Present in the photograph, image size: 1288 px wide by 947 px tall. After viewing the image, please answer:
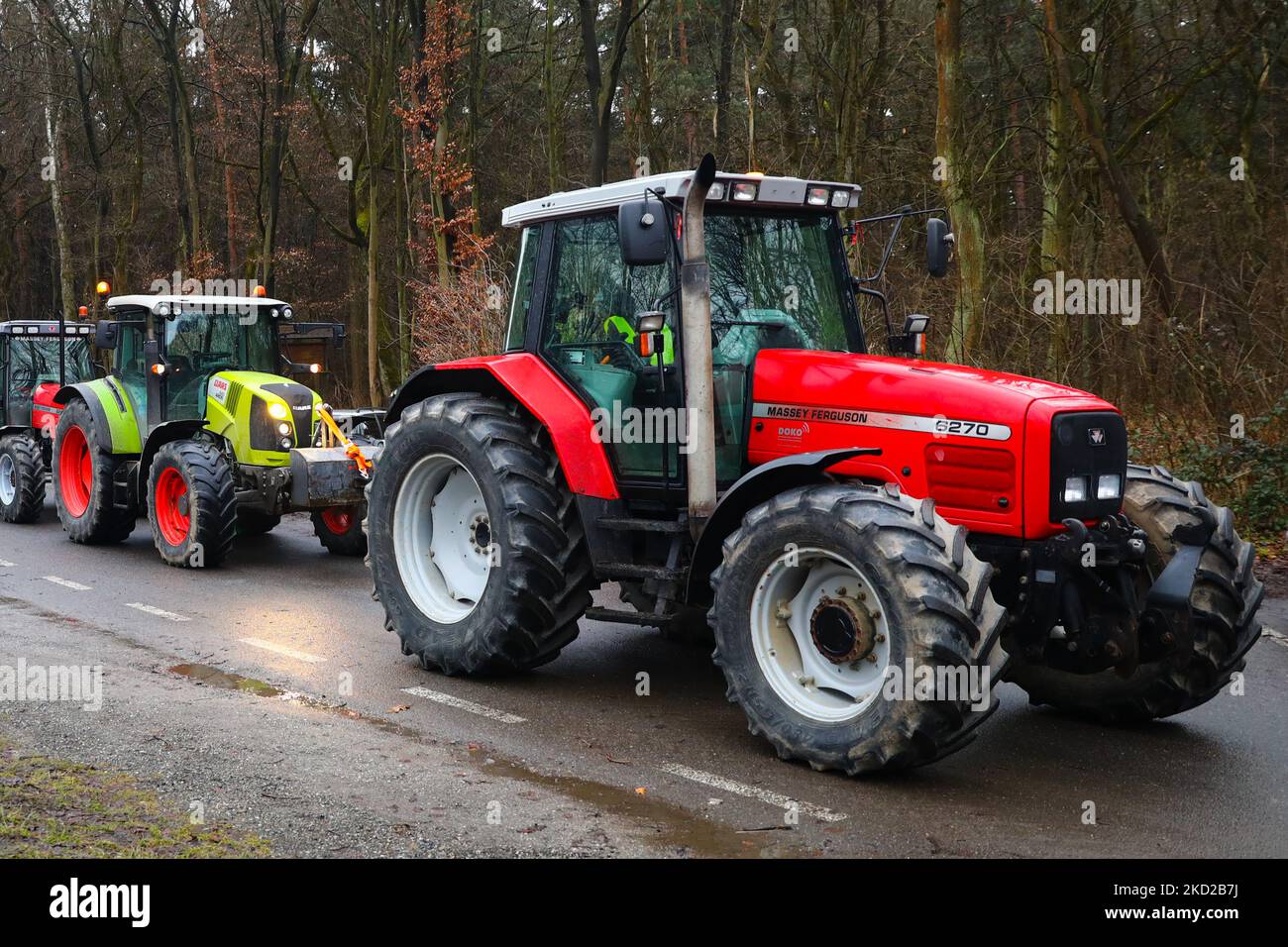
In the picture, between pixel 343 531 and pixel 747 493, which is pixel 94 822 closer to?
pixel 747 493

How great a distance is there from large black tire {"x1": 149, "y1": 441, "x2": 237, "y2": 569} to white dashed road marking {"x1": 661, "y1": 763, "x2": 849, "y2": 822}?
6831mm

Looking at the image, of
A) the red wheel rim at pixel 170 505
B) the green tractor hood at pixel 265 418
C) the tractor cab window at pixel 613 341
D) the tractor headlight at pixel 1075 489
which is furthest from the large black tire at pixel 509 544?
the red wheel rim at pixel 170 505

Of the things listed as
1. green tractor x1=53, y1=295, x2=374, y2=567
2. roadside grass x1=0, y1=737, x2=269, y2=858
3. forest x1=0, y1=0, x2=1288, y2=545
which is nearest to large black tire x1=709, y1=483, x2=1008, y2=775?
roadside grass x1=0, y1=737, x2=269, y2=858

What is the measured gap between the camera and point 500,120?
99.0ft

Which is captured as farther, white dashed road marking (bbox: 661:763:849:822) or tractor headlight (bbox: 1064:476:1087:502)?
tractor headlight (bbox: 1064:476:1087:502)

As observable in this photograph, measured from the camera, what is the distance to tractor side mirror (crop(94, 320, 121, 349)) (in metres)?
12.9

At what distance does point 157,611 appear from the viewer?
9.88m

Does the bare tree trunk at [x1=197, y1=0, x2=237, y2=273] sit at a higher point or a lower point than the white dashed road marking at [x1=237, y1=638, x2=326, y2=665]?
higher

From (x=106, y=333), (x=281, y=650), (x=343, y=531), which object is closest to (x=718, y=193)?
→ (x=281, y=650)

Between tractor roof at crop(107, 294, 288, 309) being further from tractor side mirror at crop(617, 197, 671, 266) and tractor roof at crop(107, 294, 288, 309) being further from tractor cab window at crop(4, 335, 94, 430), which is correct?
tractor side mirror at crop(617, 197, 671, 266)

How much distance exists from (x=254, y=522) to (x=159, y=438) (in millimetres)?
1358

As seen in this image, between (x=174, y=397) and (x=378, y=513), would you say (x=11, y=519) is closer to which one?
(x=174, y=397)

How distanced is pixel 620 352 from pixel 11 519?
10.8 metres

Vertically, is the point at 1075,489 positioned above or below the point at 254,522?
above
